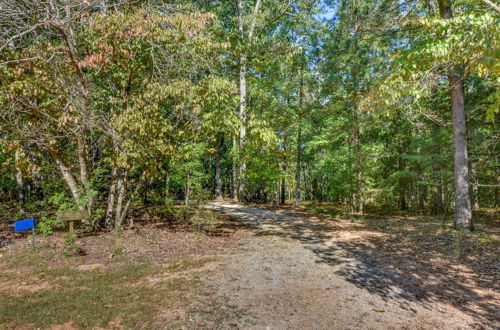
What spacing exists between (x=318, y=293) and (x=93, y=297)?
343 cm

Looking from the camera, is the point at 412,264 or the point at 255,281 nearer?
the point at 255,281

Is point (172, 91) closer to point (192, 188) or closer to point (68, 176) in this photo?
point (68, 176)

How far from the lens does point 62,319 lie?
3.47 metres

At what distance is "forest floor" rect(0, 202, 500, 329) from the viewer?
3.54 meters

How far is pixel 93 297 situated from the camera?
4062 mm

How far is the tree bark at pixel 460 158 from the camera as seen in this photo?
789cm

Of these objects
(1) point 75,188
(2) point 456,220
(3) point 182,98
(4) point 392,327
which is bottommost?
(4) point 392,327

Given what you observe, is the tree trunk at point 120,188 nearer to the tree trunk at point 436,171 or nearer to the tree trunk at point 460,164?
the tree trunk at point 460,164

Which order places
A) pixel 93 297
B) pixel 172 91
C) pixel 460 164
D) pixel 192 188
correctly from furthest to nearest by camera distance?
1. pixel 192 188
2. pixel 460 164
3. pixel 172 91
4. pixel 93 297

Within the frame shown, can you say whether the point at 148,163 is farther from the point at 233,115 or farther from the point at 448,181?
the point at 448,181

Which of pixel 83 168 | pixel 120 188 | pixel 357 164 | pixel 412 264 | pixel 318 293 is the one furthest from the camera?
pixel 357 164

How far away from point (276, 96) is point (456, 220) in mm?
13020

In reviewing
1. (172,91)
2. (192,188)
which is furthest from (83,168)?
(192,188)

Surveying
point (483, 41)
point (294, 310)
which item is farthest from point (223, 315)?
point (483, 41)
